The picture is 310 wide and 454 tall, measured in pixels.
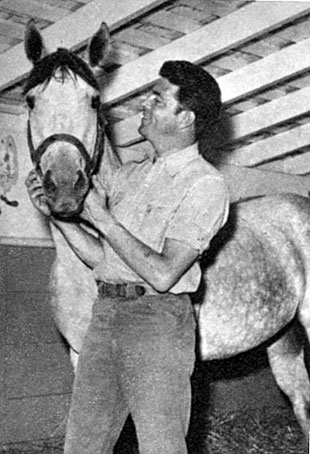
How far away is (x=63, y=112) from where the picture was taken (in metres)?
2.46

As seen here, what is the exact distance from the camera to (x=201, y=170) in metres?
2.24

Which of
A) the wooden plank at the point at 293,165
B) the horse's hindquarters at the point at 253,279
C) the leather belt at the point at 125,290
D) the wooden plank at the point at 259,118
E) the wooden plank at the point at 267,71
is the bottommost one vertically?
the wooden plank at the point at 293,165

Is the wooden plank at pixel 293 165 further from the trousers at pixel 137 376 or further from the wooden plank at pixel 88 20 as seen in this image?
the trousers at pixel 137 376

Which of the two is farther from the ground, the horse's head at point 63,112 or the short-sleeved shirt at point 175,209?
the horse's head at point 63,112

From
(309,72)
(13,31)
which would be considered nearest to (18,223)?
(13,31)

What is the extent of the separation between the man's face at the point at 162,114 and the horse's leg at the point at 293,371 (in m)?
2.24

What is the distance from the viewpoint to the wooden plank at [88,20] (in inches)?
125

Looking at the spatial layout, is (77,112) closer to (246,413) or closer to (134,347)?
(134,347)

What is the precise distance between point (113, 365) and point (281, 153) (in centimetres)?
309

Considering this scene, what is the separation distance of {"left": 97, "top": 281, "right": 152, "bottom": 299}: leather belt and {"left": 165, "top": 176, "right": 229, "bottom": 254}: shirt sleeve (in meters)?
0.16

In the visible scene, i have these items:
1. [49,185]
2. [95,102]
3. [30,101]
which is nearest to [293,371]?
[95,102]

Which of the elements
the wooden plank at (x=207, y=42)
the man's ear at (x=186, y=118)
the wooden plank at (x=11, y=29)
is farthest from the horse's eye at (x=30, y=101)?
the wooden plank at (x=207, y=42)

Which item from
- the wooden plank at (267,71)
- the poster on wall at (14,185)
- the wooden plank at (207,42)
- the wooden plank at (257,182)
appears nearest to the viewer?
the wooden plank at (207,42)

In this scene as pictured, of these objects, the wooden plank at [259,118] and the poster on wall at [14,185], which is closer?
the poster on wall at [14,185]
